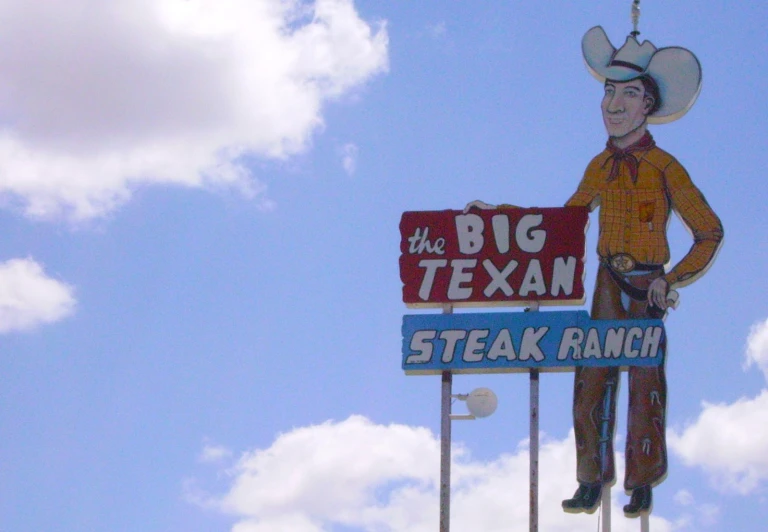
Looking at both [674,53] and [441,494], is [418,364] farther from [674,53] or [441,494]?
[674,53]

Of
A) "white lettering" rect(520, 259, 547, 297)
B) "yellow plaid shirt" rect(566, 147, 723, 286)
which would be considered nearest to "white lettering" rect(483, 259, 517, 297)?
"white lettering" rect(520, 259, 547, 297)

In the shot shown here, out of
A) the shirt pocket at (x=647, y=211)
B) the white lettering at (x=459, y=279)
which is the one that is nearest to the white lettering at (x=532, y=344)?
the white lettering at (x=459, y=279)

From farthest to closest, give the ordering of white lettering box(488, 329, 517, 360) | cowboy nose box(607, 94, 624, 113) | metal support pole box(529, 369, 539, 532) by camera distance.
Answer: cowboy nose box(607, 94, 624, 113) → white lettering box(488, 329, 517, 360) → metal support pole box(529, 369, 539, 532)

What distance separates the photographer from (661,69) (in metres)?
31.3

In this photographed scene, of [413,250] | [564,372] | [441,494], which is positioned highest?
[413,250]

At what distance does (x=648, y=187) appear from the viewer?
30531mm

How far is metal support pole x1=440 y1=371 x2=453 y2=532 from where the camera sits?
2892 centimetres

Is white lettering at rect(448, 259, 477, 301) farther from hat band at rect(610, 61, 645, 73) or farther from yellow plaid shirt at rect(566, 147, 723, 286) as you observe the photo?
hat band at rect(610, 61, 645, 73)

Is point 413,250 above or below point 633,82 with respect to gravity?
below

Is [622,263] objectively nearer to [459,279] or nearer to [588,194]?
[588,194]

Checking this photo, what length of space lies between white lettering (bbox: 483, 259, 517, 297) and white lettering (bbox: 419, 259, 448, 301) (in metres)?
0.72

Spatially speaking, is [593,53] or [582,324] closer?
[582,324]

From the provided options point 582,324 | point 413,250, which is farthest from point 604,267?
point 413,250

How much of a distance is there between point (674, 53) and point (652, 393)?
5930mm
